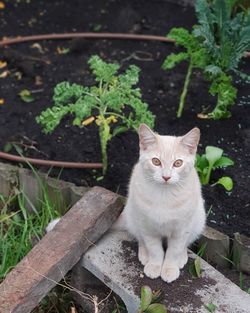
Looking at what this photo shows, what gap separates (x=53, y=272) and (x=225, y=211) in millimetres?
867

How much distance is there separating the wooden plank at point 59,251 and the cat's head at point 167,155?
444 millimetres

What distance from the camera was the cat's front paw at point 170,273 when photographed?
2.62m

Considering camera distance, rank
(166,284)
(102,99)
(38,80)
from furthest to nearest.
A: 1. (38,80)
2. (102,99)
3. (166,284)

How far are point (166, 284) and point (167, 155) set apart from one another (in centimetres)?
57

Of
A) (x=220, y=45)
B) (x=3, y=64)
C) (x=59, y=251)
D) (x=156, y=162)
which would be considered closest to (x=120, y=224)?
(x=59, y=251)

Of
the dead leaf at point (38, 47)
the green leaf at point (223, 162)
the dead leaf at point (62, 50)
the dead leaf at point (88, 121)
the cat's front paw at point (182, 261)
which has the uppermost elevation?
the green leaf at point (223, 162)

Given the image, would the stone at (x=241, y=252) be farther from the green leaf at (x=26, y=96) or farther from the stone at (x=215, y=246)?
the green leaf at (x=26, y=96)

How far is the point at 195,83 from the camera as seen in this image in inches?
152

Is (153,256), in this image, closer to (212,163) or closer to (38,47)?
(212,163)

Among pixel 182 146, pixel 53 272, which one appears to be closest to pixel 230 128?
pixel 182 146

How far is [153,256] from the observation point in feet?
8.77

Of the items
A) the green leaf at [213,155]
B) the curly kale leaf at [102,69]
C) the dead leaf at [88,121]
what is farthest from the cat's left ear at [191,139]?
the dead leaf at [88,121]

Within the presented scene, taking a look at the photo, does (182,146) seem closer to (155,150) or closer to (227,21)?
(155,150)

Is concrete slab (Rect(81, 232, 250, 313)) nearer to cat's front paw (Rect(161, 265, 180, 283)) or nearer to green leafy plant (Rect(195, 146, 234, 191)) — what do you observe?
cat's front paw (Rect(161, 265, 180, 283))
